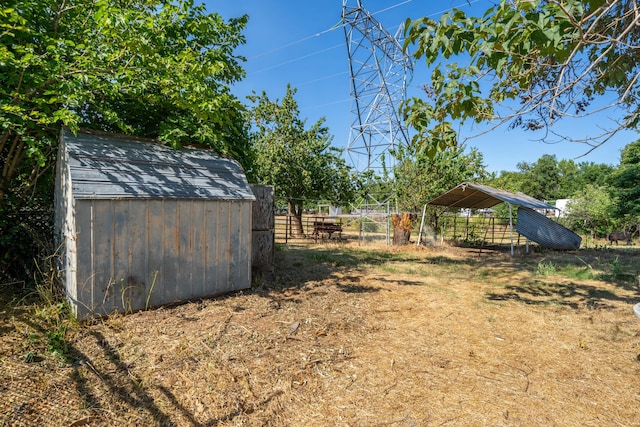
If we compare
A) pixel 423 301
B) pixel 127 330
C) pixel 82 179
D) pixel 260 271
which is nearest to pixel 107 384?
pixel 127 330

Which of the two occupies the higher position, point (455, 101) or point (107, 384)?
point (455, 101)

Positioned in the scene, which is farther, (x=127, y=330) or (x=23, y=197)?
(x=23, y=197)

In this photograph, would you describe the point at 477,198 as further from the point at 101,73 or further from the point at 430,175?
the point at 101,73

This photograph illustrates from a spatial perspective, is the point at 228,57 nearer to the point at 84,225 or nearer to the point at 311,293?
the point at 84,225

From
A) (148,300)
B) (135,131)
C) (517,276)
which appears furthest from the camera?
(517,276)

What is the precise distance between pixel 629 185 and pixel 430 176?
1238 cm

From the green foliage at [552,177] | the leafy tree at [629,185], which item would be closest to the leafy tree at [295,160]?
the leafy tree at [629,185]

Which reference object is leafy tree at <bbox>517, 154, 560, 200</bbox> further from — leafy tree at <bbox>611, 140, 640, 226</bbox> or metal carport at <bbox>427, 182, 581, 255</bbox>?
metal carport at <bbox>427, 182, 581, 255</bbox>

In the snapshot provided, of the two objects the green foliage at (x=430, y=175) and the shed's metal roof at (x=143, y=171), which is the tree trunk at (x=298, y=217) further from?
the shed's metal roof at (x=143, y=171)

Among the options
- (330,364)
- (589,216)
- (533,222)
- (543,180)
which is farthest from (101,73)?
(543,180)

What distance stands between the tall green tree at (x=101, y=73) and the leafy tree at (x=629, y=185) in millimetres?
22625

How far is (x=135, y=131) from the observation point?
6.26m

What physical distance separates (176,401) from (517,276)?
9501 mm

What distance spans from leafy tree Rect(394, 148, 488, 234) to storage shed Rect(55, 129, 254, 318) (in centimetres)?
1280
